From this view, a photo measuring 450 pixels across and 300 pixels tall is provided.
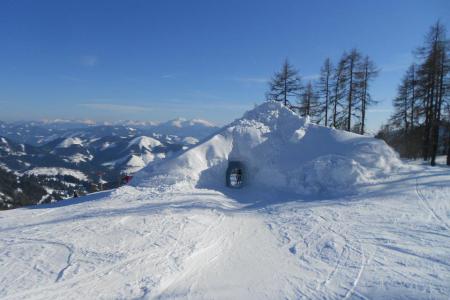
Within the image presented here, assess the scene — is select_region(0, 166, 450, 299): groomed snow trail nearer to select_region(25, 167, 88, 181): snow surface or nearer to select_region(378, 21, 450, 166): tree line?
select_region(378, 21, 450, 166): tree line

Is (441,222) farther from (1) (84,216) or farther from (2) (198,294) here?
(1) (84,216)

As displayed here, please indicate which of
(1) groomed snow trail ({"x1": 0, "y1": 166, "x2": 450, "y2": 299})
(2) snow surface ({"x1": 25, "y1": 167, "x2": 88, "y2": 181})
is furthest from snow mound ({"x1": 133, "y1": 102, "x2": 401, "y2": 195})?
(2) snow surface ({"x1": 25, "y1": 167, "x2": 88, "y2": 181})

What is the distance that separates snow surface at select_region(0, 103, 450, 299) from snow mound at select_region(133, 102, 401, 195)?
2.9 inches

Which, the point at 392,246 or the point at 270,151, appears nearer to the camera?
the point at 392,246

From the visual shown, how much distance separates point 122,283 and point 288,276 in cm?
406

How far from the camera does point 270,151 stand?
17891 millimetres

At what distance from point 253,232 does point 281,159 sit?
297 inches

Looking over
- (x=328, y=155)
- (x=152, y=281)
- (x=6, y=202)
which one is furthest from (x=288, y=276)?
(x=6, y=202)

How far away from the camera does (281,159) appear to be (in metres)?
17.4

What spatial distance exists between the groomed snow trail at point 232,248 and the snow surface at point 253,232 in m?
0.04

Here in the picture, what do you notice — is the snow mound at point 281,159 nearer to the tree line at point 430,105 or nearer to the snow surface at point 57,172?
the tree line at point 430,105

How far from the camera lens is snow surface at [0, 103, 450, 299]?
23.0 feet

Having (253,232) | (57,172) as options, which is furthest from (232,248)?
(57,172)

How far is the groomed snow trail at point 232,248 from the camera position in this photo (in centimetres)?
688
